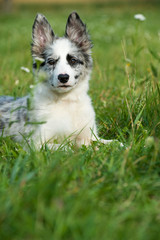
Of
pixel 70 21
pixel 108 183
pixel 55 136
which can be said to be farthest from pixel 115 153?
pixel 70 21

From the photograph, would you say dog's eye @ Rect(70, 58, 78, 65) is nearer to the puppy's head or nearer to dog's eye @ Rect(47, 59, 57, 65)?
the puppy's head

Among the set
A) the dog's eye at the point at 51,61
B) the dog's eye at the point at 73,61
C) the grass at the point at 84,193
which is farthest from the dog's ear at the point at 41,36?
the grass at the point at 84,193

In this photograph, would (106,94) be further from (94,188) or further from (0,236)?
(0,236)

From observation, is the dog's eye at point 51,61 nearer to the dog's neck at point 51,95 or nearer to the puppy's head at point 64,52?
the puppy's head at point 64,52

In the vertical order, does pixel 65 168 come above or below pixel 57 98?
below

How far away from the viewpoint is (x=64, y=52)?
3.66 m

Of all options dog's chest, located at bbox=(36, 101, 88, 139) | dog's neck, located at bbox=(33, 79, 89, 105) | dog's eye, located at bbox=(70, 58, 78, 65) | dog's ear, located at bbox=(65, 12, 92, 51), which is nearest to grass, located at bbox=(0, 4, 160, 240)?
dog's chest, located at bbox=(36, 101, 88, 139)

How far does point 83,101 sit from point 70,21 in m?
0.96

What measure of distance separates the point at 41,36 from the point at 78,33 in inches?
17.6

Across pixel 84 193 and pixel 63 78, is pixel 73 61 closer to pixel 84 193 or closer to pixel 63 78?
pixel 63 78

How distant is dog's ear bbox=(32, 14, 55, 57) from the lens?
12.7ft

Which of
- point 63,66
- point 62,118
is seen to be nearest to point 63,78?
point 63,66

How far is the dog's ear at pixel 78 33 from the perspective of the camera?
13.0ft

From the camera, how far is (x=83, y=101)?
12.5 ft
